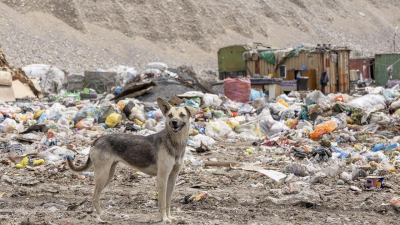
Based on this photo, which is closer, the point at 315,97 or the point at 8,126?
the point at 8,126

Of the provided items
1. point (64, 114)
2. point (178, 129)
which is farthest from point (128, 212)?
point (64, 114)

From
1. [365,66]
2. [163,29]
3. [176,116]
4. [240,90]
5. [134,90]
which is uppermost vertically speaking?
[163,29]

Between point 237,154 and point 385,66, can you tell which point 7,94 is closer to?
point 237,154

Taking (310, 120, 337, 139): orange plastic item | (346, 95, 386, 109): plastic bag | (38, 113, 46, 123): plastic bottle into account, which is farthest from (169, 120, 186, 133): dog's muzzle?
(346, 95, 386, 109): plastic bag

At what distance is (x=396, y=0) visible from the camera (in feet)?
197

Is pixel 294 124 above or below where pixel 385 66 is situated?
below

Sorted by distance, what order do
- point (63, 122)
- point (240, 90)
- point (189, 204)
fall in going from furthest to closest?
point (240, 90)
point (63, 122)
point (189, 204)

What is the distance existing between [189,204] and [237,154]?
330 centimetres

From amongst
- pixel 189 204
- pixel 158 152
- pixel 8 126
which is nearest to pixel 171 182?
pixel 158 152

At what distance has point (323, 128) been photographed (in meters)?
9.48

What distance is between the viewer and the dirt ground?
458 centimetres

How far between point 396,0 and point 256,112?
54.3 metres

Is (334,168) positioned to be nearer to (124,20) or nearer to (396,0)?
(124,20)

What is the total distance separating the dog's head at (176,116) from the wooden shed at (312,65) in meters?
17.1
